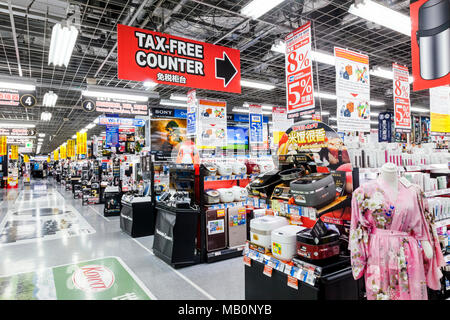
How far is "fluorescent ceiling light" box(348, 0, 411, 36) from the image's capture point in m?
4.75

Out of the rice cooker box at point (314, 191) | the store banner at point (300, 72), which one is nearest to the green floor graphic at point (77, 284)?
the rice cooker box at point (314, 191)

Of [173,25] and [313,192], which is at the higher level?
[173,25]

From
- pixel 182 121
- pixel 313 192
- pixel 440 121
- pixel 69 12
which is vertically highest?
pixel 69 12

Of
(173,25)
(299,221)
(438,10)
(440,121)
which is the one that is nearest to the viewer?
(299,221)

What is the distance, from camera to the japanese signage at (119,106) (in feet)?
28.5

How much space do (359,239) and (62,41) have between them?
611 cm

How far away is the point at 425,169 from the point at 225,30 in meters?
5.90

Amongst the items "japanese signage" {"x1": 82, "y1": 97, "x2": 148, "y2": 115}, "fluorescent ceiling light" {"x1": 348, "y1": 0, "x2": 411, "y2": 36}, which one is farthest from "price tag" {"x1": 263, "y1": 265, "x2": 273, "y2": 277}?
"japanese signage" {"x1": 82, "y1": 97, "x2": 148, "y2": 115}

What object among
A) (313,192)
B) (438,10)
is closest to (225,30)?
(438,10)

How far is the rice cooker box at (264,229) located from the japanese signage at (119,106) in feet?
24.1

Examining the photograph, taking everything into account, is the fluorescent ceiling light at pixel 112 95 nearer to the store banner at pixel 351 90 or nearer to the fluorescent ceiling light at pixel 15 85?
the fluorescent ceiling light at pixel 15 85

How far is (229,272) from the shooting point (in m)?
4.46

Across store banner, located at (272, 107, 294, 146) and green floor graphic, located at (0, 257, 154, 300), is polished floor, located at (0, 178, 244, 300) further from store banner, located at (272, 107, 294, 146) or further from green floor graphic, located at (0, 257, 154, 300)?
store banner, located at (272, 107, 294, 146)
